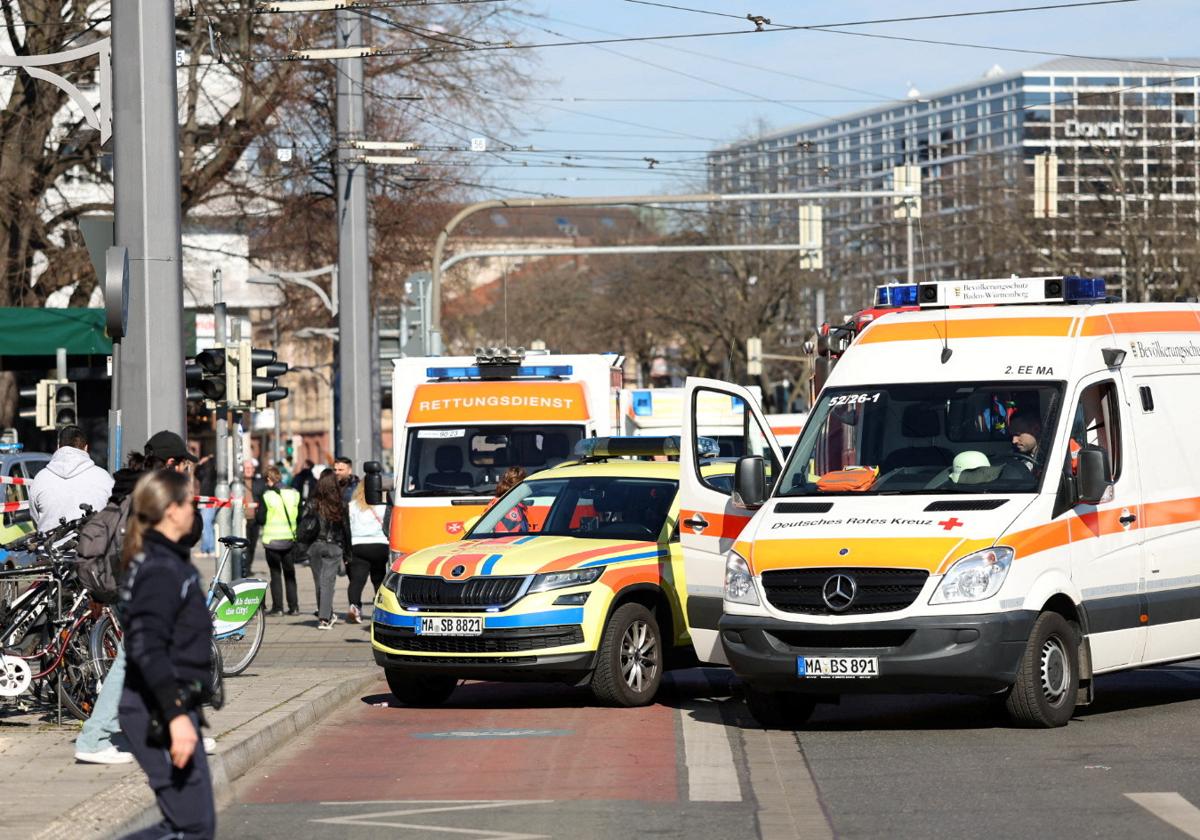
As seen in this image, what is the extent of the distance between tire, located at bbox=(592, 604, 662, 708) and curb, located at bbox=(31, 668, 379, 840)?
1912mm

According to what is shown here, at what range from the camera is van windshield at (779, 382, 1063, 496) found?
12820mm

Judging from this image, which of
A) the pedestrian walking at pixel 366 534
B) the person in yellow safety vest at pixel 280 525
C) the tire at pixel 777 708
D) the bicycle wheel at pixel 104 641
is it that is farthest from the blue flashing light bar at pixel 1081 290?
the person in yellow safety vest at pixel 280 525

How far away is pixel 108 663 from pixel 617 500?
4202mm

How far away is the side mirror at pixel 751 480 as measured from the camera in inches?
527

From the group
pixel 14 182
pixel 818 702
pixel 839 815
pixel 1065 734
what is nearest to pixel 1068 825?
pixel 839 815

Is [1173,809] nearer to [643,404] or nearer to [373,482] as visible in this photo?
[373,482]

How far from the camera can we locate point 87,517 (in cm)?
1248

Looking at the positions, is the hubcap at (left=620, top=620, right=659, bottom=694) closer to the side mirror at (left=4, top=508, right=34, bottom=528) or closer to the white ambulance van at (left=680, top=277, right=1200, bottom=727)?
the white ambulance van at (left=680, top=277, right=1200, bottom=727)

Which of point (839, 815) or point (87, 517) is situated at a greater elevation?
point (87, 517)

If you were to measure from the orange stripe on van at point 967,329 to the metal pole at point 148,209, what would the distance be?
480 cm

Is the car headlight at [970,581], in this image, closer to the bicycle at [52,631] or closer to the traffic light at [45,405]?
the bicycle at [52,631]

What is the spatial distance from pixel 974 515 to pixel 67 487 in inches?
248

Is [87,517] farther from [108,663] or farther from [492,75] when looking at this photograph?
[492,75]

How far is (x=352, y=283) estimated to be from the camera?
28.2 m
